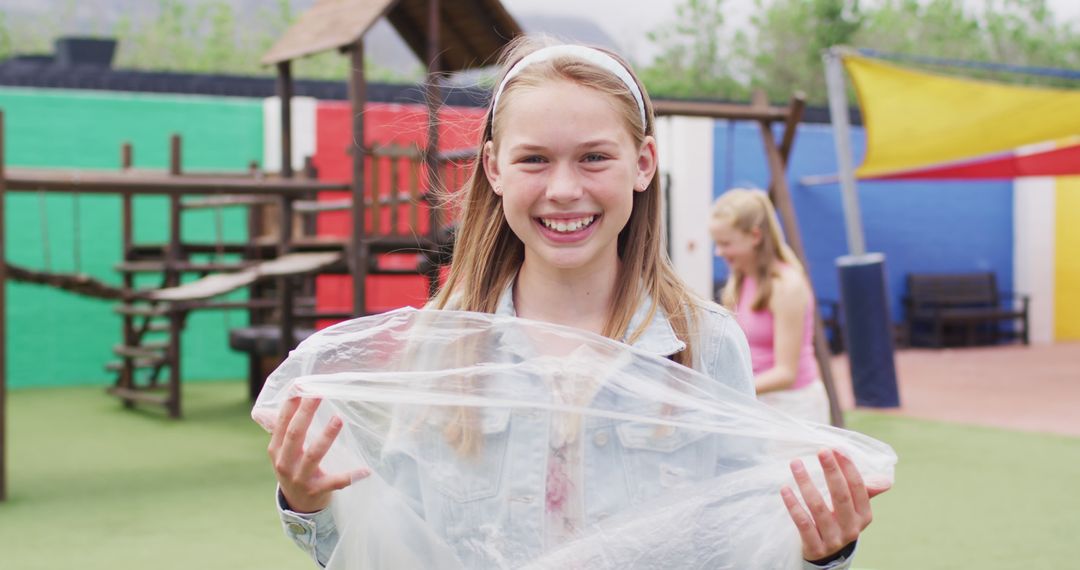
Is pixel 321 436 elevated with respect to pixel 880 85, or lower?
lower

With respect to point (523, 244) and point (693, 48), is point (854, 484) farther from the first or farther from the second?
point (693, 48)

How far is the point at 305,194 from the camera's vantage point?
7.14 metres

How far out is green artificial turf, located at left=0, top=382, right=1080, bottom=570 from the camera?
169 inches

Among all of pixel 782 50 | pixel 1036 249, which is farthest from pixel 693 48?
pixel 1036 249

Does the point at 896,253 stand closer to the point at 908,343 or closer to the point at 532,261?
the point at 908,343

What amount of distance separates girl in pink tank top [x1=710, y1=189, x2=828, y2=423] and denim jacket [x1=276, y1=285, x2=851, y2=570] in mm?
2528

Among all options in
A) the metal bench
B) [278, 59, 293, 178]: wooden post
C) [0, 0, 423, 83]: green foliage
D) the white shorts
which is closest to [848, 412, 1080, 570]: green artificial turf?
the white shorts

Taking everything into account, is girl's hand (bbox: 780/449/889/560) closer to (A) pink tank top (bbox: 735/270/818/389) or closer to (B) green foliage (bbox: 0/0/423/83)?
(A) pink tank top (bbox: 735/270/818/389)

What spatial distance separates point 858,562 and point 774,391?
747 millimetres

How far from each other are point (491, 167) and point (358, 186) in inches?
194

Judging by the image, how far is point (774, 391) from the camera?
3998 mm

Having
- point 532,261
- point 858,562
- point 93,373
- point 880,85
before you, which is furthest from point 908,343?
point 532,261

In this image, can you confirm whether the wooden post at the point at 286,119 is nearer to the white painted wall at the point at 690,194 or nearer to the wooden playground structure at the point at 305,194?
the wooden playground structure at the point at 305,194

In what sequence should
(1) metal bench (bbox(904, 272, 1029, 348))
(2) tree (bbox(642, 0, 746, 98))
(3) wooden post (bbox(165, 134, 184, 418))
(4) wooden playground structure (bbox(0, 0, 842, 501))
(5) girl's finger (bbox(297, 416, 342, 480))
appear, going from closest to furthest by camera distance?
(5) girl's finger (bbox(297, 416, 342, 480)), (4) wooden playground structure (bbox(0, 0, 842, 501)), (3) wooden post (bbox(165, 134, 184, 418)), (1) metal bench (bbox(904, 272, 1029, 348)), (2) tree (bbox(642, 0, 746, 98))
